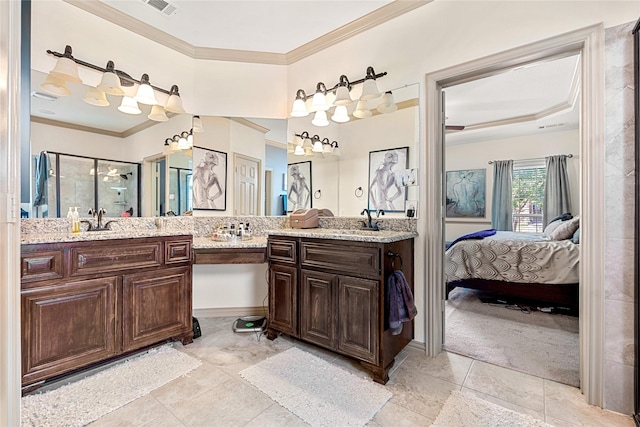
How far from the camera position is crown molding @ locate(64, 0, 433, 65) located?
7.79 feet

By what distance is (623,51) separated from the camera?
1.61 meters

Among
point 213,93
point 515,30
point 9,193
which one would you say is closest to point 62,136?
point 213,93

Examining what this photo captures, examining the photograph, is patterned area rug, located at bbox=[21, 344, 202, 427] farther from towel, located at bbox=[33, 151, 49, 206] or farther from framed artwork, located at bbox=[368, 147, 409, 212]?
framed artwork, located at bbox=[368, 147, 409, 212]

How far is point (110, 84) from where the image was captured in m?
2.35

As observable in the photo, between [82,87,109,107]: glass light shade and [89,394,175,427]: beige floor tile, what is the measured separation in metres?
2.29

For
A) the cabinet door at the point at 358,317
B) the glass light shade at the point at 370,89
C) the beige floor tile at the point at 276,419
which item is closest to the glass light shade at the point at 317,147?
the glass light shade at the point at 370,89

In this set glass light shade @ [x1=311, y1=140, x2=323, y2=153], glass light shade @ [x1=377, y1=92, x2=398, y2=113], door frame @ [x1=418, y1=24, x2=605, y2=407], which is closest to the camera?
door frame @ [x1=418, y1=24, x2=605, y2=407]

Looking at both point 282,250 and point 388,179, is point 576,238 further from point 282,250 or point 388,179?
A: point 282,250

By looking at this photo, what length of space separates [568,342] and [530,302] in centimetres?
108

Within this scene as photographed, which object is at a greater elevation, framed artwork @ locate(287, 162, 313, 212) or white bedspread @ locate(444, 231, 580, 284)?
framed artwork @ locate(287, 162, 313, 212)

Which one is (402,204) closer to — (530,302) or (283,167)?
(283,167)

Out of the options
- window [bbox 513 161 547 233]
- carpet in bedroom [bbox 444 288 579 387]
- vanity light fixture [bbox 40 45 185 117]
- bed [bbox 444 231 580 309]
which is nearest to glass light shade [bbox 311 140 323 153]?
vanity light fixture [bbox 40 45 185 117]

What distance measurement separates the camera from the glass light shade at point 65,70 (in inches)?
85.0

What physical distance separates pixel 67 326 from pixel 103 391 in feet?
1.53
